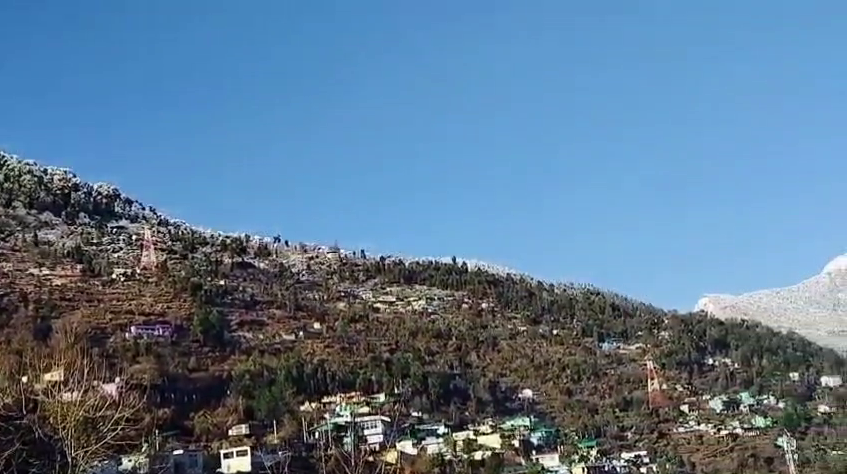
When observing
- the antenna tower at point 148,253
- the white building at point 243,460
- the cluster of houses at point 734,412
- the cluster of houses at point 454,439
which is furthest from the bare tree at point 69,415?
the antenna tower at point 148,253

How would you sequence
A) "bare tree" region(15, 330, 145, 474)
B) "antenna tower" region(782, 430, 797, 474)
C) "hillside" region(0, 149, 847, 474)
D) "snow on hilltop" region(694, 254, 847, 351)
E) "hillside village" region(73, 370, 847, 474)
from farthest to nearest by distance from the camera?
"snow on hilltop" region(694, 254, 847, 351)
"hillside" region(0, 149, 847, 474)
"antenna tower" region(782, 430, 797, 474)
"hillside village" region(73, 370, 847, 474)
"bare tree" region(15, 330, 145, 474)

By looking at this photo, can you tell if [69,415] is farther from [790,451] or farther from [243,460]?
[790,451]

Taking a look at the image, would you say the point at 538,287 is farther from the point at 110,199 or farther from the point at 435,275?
the point at 110,199

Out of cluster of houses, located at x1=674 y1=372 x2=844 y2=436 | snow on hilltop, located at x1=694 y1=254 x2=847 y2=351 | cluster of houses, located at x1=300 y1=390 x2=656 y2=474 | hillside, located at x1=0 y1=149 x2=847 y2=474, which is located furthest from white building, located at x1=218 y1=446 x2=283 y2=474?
snow on hilltop, located at x1=694 y1=254 x2=847 y2=351

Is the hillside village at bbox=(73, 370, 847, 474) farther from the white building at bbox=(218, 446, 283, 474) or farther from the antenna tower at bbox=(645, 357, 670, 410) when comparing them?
the antenna tower at bbox=(645, 357, 670, 410)

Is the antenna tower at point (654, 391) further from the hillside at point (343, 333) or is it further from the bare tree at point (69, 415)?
the bare tree at point (69, 415)

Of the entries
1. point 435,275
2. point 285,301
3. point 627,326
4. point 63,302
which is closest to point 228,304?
point 285,301

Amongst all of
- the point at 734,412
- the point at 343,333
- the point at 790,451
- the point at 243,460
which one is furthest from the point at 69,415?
the point at 734,412
